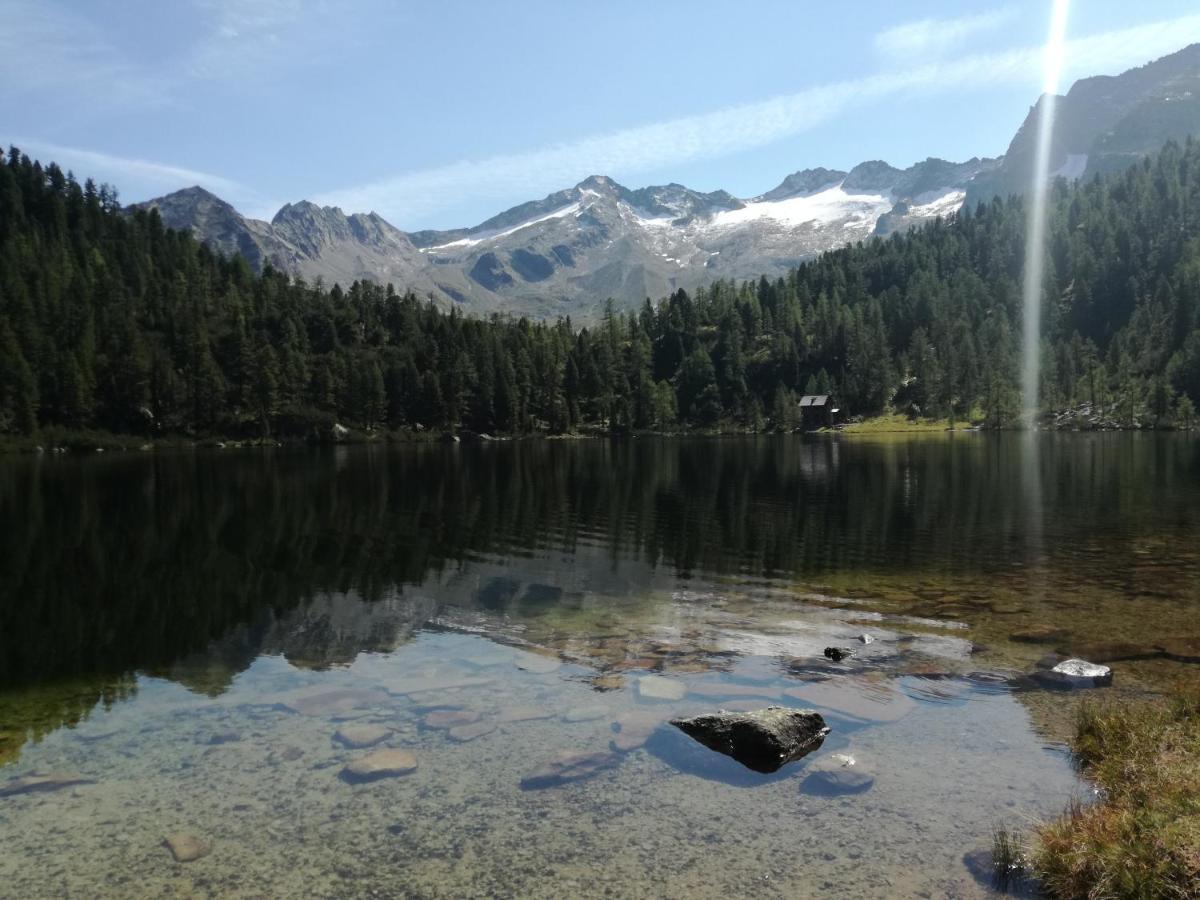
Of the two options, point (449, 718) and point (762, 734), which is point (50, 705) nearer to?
point (449, 718)

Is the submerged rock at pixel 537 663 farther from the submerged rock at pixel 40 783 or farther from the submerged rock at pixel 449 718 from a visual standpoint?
the submerged rock at pixel 40 783

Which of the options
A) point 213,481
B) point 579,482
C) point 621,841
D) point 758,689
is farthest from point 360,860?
point 213,481

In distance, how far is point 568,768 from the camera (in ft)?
51.6

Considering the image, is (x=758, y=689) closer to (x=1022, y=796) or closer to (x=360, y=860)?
(x=1022, y=796)

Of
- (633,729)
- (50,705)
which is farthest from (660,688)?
(50,705)

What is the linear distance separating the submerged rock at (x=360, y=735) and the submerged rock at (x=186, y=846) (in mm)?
4046

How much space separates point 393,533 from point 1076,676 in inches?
1580

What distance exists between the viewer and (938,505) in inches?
2307

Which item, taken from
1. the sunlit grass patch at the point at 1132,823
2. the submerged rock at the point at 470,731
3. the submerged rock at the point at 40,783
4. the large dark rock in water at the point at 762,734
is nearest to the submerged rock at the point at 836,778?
the large dark rock in water at the point at 762,734

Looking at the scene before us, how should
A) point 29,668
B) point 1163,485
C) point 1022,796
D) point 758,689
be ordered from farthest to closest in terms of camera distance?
point 1163,485 < point 29,668 < point 758,689 < point 1022,796

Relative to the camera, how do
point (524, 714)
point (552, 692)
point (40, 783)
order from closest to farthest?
point (40, 783) < point (524, 714) < point (552, 692)

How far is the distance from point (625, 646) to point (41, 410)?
190 m

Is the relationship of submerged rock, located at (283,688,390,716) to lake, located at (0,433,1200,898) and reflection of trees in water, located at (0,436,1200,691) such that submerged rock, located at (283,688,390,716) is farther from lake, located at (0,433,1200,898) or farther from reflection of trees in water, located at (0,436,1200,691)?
reflection of trees in water, located at (0,436,1200,691)

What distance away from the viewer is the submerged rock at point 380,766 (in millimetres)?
15648
